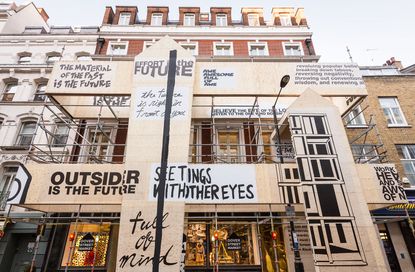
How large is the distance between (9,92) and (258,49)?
18337 mm

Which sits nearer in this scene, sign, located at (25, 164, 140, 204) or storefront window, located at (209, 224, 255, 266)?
sign, located at (25, 164, 140, 204)

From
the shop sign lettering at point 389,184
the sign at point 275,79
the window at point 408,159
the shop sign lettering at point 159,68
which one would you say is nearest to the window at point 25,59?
the shop sign lettering at point 159,68

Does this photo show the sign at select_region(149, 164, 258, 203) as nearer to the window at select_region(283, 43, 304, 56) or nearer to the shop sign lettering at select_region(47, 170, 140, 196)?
the shop sign lettering at select_region(47, 170, 140, 196)

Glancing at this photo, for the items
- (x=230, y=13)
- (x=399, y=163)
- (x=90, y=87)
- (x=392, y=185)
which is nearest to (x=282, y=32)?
(x=230, y=13)

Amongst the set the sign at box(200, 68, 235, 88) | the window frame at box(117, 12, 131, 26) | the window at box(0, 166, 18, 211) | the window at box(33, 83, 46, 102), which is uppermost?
the window frame at box(117, 12, 131, 26)

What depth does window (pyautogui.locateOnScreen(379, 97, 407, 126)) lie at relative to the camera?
16.0 metres

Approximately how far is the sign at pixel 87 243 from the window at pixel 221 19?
17334mm

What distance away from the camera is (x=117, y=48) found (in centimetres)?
1736

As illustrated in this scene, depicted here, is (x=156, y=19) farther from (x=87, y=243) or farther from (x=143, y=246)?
(x=143, y=246)

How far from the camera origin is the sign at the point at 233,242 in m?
11.0

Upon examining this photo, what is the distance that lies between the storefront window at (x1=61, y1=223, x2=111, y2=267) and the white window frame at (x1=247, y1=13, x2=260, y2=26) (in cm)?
1778

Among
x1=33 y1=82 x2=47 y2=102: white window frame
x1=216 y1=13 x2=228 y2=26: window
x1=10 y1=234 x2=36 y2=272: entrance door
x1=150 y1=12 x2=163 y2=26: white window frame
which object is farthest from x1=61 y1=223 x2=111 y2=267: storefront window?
x1=216 y1=13 x2=228 y2=26: window

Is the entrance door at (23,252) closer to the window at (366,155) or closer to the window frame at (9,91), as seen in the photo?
the window frame at (9,91)

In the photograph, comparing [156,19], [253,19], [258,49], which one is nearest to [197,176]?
[258,49]
